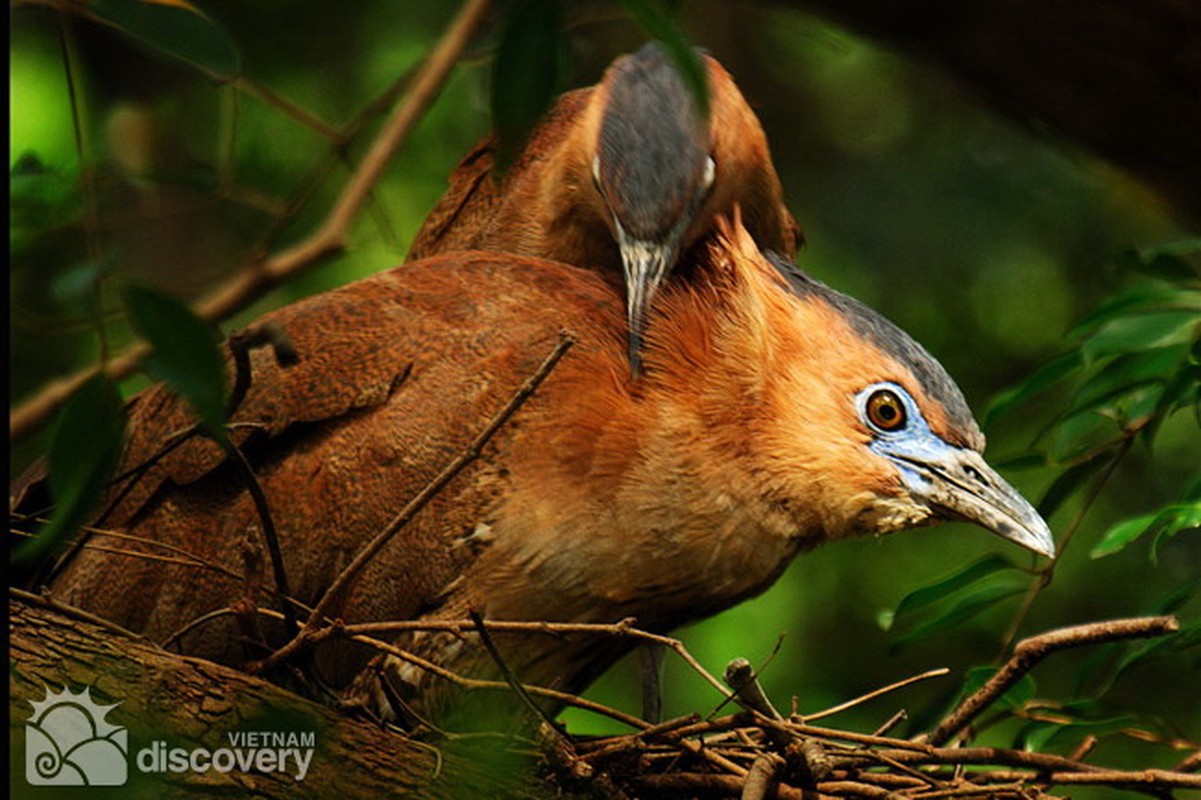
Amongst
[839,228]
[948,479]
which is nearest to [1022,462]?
[948,479]

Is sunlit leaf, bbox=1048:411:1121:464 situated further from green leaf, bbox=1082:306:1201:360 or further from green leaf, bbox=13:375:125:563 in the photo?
green leaf, bbox=13:375:125:563

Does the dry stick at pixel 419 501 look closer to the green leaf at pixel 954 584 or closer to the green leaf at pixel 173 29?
the green leaf at pixel 173 29

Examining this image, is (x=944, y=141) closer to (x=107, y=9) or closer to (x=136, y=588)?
(x=136, y=588)

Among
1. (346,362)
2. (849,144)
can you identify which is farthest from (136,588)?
(849,144)

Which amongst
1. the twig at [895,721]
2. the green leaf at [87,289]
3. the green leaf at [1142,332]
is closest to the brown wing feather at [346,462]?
the twig at [895,721]

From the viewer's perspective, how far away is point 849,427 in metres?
2.71

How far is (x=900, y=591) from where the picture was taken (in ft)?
19.2

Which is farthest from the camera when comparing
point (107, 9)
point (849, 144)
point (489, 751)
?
point (849, 144)

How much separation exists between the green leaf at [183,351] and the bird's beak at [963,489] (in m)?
1.54

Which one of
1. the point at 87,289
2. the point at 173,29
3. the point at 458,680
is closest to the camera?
the point at 87,289

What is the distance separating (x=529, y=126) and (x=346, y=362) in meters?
1.51

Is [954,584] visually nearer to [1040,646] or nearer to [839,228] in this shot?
[1040,646]

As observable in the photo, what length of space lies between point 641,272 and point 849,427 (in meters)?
0.46

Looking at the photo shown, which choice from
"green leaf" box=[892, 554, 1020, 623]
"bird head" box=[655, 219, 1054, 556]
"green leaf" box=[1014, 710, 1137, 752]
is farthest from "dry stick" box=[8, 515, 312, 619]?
"green leaf" box=[1014, 710, 1137, 752]
